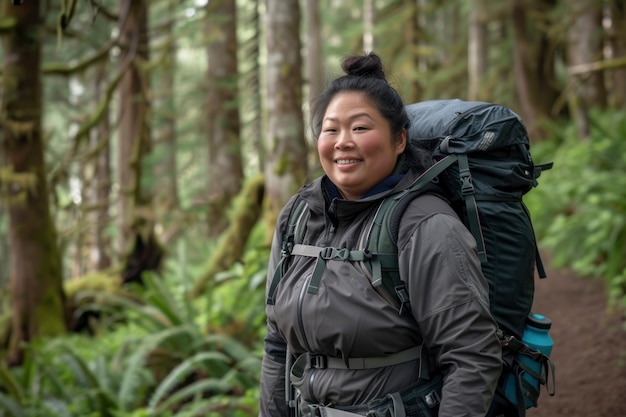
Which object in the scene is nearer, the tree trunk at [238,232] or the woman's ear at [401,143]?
the woman's ear at [401,143]

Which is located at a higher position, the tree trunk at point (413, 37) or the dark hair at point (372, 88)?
the tree trunk at point (413, 37)

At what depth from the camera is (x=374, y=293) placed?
2426 mm

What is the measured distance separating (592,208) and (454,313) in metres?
5.47

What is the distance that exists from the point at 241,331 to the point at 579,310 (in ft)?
11.7

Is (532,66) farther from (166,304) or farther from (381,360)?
(381,360)

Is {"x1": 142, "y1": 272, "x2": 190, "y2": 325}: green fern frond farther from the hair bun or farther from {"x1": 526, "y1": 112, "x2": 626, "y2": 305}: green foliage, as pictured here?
the hair bun

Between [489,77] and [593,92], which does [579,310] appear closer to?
[593,92]

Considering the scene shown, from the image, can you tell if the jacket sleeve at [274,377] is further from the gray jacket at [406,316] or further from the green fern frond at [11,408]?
the green fern frond at [11,408]

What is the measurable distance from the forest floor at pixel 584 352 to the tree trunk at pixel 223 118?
7.02 meters

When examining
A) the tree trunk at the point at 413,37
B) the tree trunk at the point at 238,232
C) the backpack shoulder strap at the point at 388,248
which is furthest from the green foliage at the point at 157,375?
the tree trunk at the point at 413,37

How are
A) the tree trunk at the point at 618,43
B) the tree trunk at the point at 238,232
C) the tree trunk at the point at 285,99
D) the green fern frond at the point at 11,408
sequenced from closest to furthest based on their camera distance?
the green fern frond at the point at 11,408 → the tree trunk at the point at 285,99 → the tree trunk at the point at 238,232 → the tree trunk at the point at 618,43

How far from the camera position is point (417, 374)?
2.50 metres

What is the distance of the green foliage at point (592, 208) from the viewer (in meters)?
6.57

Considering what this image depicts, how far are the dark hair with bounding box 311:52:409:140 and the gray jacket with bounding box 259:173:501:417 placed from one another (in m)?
0.26
